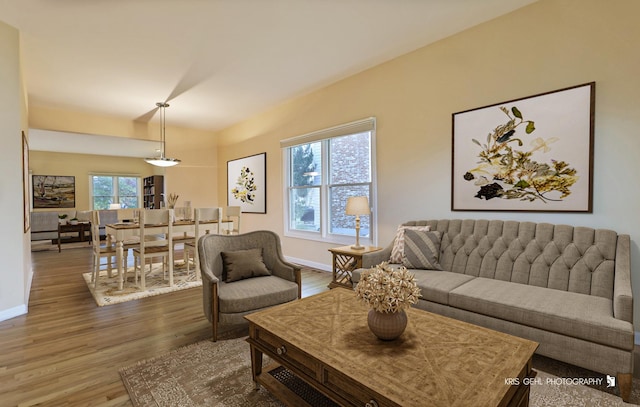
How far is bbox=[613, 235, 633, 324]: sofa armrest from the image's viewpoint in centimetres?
181

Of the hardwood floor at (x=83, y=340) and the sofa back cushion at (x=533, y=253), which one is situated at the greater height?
the sofa back cushion at (x=533, y=253)

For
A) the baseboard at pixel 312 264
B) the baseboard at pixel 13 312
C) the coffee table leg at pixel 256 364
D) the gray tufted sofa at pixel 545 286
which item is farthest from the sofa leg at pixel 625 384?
the baseboard at pixel 13 312

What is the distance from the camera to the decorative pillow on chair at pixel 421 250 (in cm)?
302

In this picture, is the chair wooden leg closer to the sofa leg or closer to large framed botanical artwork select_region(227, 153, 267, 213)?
the sofa leg

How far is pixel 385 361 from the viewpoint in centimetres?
137

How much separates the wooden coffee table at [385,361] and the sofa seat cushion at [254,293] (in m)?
0.64

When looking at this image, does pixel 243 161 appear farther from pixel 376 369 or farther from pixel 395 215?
pixel 376 369

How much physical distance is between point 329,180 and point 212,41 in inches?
94.2

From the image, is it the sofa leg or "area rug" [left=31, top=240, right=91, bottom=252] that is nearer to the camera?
the sofa leg

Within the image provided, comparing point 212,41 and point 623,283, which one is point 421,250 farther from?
point 212,41

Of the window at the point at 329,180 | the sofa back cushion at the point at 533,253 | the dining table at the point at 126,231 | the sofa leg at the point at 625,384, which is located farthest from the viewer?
the window at the point at 329,180

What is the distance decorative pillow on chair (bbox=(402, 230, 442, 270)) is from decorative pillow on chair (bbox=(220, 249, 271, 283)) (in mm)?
1403

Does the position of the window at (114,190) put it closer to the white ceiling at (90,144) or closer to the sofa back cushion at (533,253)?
the white ceiling at (90,144)

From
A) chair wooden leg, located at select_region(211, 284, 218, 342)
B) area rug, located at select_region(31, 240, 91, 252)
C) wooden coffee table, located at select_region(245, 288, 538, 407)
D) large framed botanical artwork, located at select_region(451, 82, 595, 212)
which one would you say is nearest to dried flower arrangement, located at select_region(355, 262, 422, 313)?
wooden coffee table, located at select_region(245, 288, 538, 407)
